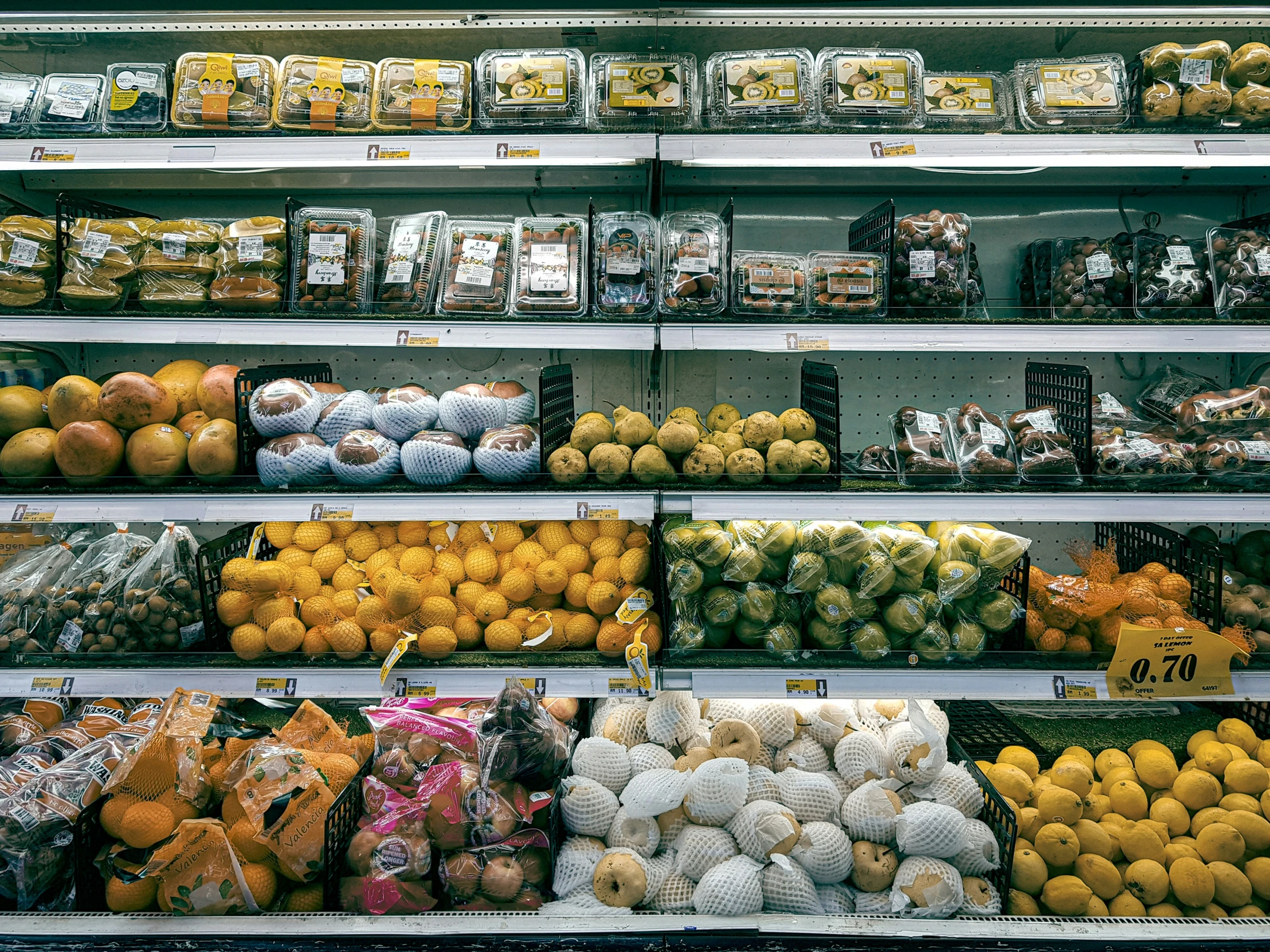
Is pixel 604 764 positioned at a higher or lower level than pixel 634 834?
higher

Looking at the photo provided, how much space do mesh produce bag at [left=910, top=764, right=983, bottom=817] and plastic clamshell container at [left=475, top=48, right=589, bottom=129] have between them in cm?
212

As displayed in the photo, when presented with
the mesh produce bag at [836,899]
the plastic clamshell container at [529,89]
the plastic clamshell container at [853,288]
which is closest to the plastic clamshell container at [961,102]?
the plastic clamshell container at [853,288]

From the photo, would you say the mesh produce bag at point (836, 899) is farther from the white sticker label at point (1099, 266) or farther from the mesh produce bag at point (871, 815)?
the white sticker label at point (1099, 266)

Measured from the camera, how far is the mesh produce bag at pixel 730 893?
159 centimetres

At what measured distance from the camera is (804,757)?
1.92 m

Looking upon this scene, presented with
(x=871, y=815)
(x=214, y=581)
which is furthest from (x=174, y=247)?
(x=871, y=815)

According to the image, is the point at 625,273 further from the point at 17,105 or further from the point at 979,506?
the point at 17,105

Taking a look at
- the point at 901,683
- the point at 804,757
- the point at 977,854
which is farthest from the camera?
the point at 804,757

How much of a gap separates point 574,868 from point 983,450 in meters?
1.58

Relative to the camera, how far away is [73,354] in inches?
99.7

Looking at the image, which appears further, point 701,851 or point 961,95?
point 961,95

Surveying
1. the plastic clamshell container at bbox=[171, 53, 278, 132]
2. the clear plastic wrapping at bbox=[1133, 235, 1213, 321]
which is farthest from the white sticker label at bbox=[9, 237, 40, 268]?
the clear plastic wrapping at bbox=[1133, 235, 1213, 321]

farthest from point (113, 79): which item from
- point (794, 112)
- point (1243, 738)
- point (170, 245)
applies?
point (1243, 738)

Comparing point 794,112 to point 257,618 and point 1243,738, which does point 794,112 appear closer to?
point 257,618
